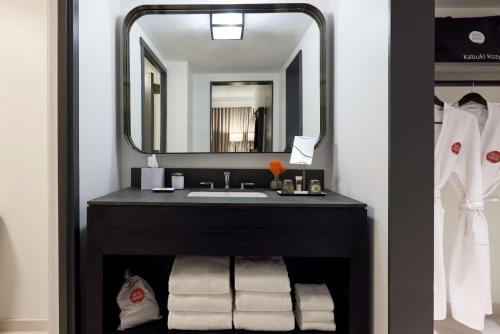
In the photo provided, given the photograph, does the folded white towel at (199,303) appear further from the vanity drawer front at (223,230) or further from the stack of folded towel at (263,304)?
the vanity drawer front at (223,230)

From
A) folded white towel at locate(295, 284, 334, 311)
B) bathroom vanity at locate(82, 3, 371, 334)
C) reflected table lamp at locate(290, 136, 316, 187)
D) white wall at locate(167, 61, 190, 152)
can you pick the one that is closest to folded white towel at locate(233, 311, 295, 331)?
folded white towel at locate(295, 284, 334, 311)

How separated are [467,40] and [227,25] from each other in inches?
52.0

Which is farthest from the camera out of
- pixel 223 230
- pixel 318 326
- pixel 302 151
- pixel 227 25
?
pixel 227 25

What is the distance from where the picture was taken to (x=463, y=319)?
1.41m

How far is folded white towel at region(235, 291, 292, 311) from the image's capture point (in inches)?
52.2

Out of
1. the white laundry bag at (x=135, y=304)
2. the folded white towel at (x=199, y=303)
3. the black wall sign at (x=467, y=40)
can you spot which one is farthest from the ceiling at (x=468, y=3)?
the white laundry bag at (x=135, y=304)

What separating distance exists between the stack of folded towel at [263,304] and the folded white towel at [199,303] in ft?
0.20

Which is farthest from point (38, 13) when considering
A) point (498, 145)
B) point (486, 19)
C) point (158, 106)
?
point (498, 145)

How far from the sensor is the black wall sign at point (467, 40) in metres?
1.53

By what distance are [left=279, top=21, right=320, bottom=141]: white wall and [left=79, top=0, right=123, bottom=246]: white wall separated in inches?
40.7

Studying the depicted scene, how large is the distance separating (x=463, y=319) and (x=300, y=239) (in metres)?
0.92

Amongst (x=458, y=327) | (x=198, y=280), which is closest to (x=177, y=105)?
(x=198, y=280)

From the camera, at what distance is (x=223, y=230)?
125 cm

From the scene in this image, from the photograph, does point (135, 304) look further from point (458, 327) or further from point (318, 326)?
point (458, 327)
